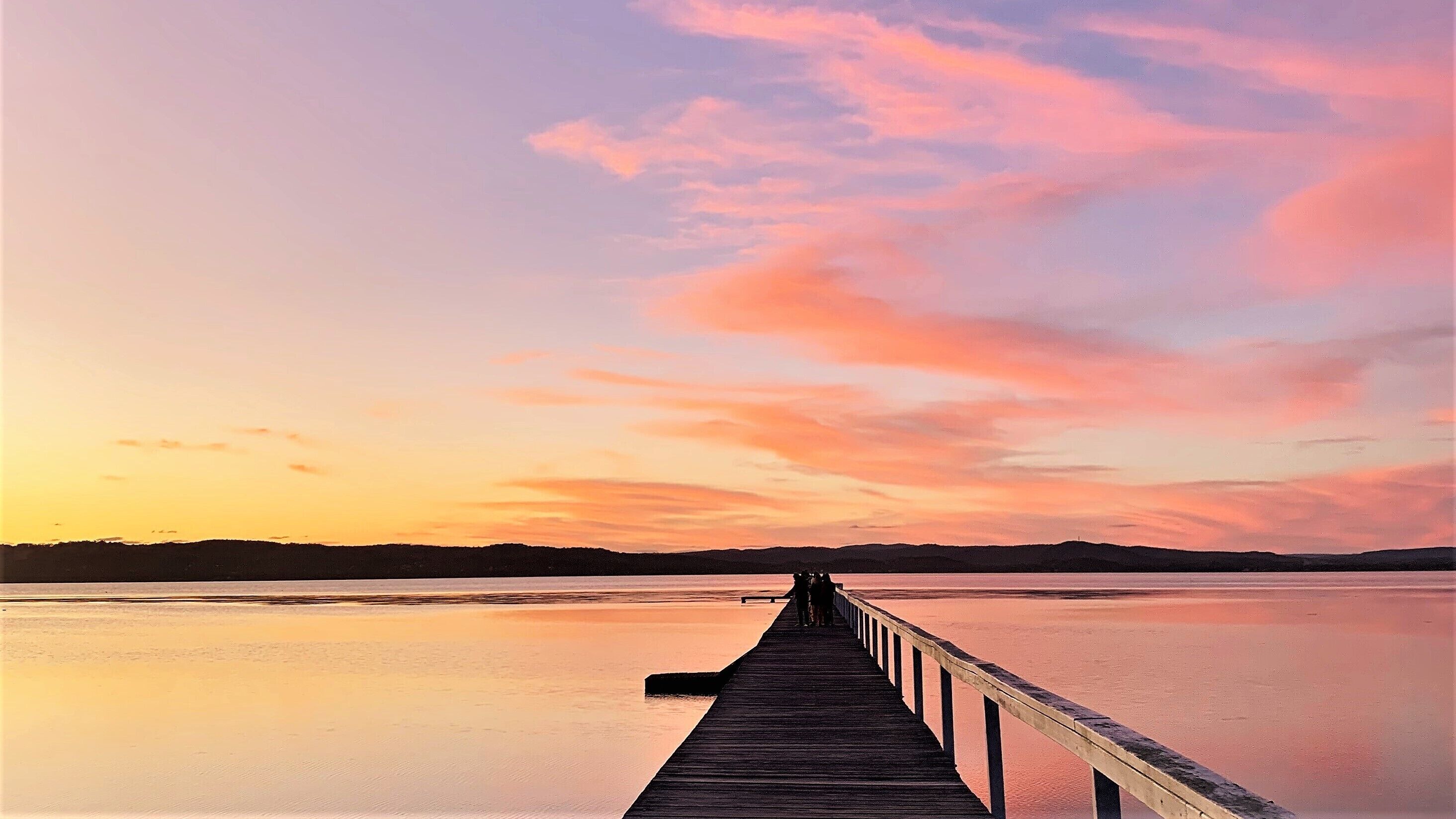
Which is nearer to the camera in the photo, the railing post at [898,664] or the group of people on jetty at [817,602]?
the railing post at [898,664]

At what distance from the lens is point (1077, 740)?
4.59 metres

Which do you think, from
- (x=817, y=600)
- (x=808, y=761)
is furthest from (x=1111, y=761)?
(x=817, y=600)

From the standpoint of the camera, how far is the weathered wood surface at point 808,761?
22.1ft

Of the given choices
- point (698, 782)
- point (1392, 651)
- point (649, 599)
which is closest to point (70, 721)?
point (698, 782)

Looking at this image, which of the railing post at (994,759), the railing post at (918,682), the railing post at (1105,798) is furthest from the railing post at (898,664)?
A: the railing post at (1105,798)

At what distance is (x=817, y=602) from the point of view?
24.5 m

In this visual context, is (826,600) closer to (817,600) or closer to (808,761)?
(817,600)

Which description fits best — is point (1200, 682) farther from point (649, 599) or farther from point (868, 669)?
point (649, 599)

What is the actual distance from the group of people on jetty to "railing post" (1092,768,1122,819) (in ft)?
64.7

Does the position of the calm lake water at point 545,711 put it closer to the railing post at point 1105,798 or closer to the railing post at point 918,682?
the railing post at point 918,682

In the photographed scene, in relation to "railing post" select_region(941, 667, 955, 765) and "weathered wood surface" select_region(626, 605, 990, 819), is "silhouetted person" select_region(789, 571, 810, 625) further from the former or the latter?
"railing post" select_region(941, 667, 955, 765)

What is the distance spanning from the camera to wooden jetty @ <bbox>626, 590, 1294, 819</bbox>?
3.72m

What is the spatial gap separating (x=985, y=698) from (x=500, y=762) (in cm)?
1321

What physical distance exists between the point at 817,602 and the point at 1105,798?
66.5 feet
